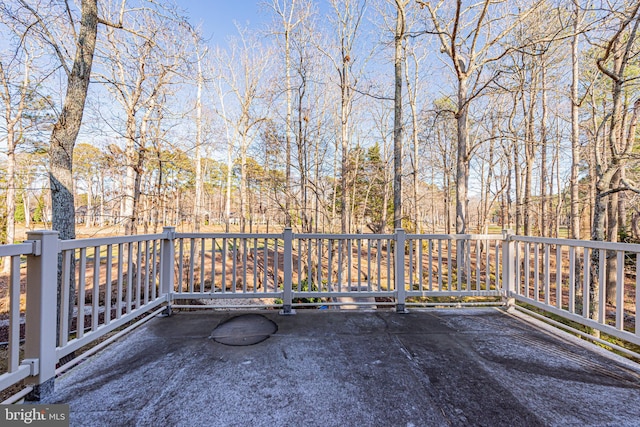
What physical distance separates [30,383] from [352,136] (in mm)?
14005

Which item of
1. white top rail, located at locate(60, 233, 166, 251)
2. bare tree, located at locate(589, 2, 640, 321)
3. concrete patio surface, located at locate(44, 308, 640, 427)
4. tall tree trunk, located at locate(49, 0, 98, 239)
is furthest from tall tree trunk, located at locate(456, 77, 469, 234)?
tall tree trunk, located at locate(49, 0, 98, 239)

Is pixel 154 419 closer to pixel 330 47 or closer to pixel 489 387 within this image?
pixel 489 387

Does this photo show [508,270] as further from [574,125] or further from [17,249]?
[574,125]

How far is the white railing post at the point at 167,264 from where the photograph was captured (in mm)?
2943

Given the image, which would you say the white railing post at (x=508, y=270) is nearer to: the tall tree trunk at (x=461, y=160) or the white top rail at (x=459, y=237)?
the white top rail at (x=459, y=237)

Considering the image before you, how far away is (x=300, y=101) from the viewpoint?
26.9 ft

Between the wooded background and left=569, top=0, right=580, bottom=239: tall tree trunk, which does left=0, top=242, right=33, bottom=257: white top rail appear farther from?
left=569, top=0, right=580, bottom=239: tall tree trunk

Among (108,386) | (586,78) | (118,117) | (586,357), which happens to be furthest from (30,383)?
(586,78)

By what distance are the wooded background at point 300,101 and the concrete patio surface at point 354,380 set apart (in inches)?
103

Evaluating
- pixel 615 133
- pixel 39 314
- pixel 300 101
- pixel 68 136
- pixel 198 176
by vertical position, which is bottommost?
pixel 39 314

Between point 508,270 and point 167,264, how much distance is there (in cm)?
409

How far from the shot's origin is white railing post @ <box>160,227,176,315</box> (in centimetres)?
294

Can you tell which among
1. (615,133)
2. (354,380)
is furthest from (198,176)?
(615,133)

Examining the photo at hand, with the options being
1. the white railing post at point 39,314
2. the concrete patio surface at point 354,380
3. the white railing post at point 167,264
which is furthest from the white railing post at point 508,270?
the white railing post at point 39,314
